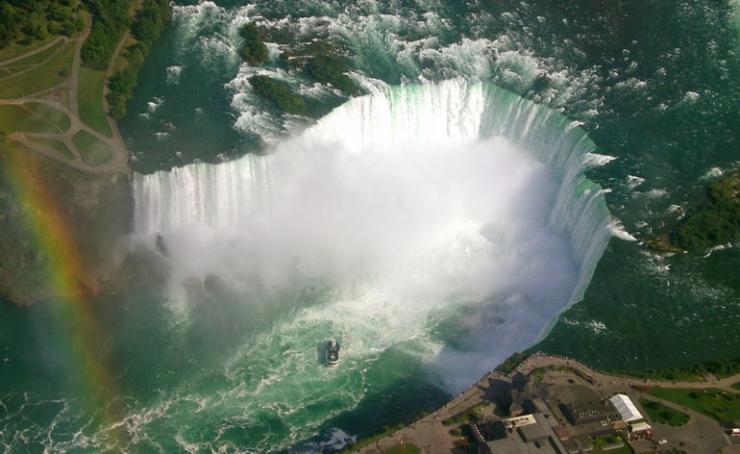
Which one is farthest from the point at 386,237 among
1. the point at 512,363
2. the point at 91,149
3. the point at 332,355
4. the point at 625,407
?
the point at 625,407

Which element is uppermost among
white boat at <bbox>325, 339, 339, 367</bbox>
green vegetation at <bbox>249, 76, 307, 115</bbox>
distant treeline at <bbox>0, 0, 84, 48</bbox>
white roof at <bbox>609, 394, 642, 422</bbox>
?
distant treeline at <bbox>0, 0, 84, 48</bbox>

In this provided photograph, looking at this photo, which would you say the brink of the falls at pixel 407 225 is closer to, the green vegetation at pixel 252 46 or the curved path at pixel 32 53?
the green vegetation at pixel 252 46

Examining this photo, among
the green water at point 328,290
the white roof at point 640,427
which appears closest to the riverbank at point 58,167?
the green water at point 328,290

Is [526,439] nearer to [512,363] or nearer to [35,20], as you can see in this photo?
[512,363]

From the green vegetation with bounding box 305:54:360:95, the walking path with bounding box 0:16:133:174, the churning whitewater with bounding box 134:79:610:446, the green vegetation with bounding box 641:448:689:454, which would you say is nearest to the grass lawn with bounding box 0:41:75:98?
the walking path with bounding box 0:16:133:174

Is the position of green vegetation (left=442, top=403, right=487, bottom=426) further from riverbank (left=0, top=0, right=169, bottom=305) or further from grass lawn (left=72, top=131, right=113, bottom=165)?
grass lawn (left=72, top=131, right=113, bottom=165)

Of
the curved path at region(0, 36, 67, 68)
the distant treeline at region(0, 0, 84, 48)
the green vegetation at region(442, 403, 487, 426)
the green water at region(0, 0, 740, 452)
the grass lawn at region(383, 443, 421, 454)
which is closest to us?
the grass lawn at region(383, 443, 421, 454)
